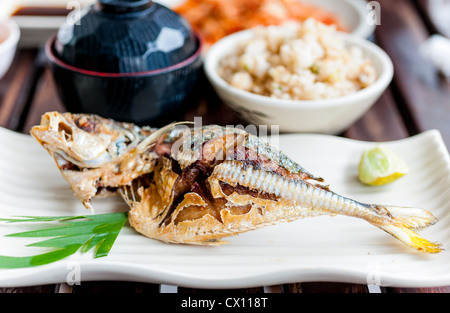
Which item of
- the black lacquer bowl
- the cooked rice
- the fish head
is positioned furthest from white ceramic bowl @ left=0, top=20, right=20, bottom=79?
the cooked rice

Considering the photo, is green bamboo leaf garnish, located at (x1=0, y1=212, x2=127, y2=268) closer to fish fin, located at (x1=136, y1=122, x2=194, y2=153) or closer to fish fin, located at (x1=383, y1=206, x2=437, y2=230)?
fish fin, located at (x1=136, y1=122, x2=194, y2=153)

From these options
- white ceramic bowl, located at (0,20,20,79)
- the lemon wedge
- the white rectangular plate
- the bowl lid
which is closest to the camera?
the white rectangular plate

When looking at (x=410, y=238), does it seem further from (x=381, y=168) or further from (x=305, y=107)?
(x=305, y=107)

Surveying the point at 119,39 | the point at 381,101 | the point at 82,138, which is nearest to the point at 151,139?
the point at 82,138

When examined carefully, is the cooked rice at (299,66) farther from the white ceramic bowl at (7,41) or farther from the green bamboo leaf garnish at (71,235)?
the white ceramic bowl at (7,41)

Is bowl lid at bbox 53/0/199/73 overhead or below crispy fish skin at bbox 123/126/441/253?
overhead
